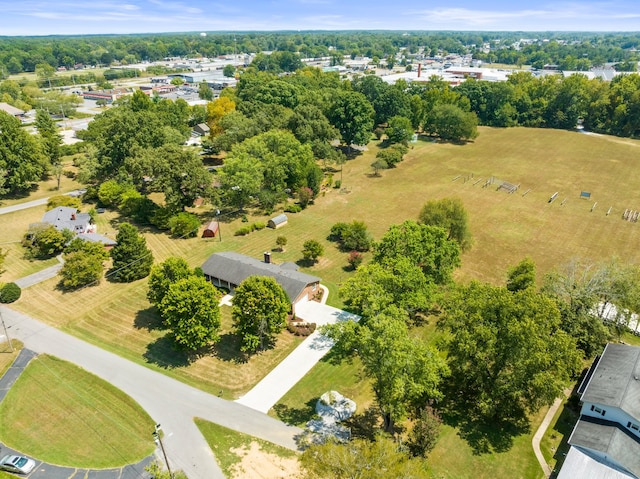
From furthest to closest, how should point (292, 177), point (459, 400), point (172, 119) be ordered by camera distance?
point (172, 119), point (292, 177), point (459, 400)

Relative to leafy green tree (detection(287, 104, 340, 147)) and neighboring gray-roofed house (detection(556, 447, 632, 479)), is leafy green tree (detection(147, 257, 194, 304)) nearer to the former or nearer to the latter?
neighboring gray-roofed house (detection(556, 447, 632, 479))

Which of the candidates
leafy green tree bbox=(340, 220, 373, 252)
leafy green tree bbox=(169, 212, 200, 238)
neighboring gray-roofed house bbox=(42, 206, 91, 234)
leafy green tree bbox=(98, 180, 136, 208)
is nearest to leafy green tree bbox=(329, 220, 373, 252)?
leafy green tree bbox=(340, 220, 373, 252)

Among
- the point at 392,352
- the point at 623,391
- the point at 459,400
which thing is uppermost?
the point at 392,352

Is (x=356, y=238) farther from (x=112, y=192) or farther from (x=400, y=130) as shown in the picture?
(x=400, y=130)

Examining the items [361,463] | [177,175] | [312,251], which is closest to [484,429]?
[361,463]

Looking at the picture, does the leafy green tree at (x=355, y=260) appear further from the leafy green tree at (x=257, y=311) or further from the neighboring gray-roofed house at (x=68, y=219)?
the neighboring gray-roofed house at (x=68, y=219)

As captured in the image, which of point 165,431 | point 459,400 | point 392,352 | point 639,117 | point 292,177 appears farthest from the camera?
point 639,117

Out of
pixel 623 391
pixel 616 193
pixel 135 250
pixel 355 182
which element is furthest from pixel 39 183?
pixel 616 193

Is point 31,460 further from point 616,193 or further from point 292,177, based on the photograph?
point 616,193
